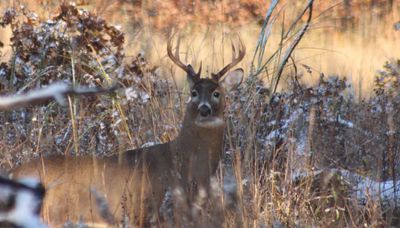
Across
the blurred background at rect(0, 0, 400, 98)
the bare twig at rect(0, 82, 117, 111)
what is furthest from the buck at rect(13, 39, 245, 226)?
the blurred background at rect(0, 0, 400, 98)

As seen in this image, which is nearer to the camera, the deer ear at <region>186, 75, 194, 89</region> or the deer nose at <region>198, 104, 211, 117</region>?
the deer nose at <region>198, 104, 211, 117</region>

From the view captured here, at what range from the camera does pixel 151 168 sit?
17.5 feet

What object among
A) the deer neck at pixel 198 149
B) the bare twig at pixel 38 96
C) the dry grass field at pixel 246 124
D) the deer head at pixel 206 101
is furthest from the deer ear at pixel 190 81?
the bare twig at pixel 38 96

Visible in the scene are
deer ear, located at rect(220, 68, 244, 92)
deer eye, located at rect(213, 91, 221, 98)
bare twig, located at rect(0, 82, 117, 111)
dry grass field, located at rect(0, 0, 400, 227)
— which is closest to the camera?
bare twig, located at rect(0, 82, 117, 111)

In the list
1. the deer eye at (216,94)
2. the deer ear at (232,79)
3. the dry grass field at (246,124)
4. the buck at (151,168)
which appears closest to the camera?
the dry grass field at (246,124)

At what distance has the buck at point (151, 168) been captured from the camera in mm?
4676

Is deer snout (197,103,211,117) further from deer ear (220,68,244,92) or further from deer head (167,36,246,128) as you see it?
deer ear (220,68,244,92)

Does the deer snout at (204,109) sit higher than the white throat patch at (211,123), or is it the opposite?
the deer snout at (204,109)

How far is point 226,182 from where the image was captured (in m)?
5.01

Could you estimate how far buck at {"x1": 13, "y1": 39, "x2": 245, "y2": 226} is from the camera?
15.3 ft

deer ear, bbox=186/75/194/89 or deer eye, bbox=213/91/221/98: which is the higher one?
deer ear, bbox=186/75/194/89

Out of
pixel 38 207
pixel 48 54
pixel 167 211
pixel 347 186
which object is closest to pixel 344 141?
pixel 347 186

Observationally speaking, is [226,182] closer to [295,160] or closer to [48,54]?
[295,160]

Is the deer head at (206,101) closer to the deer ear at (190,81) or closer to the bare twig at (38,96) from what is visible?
the deer ear at (190,81)
